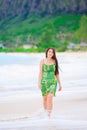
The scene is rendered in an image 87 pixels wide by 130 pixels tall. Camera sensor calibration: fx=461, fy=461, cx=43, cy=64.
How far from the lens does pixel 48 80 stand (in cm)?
902

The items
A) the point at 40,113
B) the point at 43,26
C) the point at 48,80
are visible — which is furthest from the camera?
the point at 43,26

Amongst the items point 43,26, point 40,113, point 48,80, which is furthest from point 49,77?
point 43,26

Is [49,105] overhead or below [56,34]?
overhead

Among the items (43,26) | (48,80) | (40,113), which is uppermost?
(48,80)

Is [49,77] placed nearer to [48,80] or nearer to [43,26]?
[48,80]

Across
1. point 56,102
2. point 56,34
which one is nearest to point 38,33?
point 56,34

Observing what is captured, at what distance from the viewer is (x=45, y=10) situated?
7028 inches

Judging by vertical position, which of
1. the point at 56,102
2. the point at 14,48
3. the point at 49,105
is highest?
the point at 49,105

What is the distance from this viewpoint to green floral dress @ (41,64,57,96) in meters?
8.98

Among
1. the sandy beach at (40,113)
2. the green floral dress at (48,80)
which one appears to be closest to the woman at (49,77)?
the green floral dress at (48,80)

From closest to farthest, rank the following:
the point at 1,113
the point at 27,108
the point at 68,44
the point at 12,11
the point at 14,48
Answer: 1. the point at 1,113
2. the point at 27,108
3. the point at 68,44
4. the point at 14,48
5. the point at 12,11

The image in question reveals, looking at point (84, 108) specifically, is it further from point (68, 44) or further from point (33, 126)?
point (68, 44)

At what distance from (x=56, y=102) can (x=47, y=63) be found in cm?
336

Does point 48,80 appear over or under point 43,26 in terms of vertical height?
over
